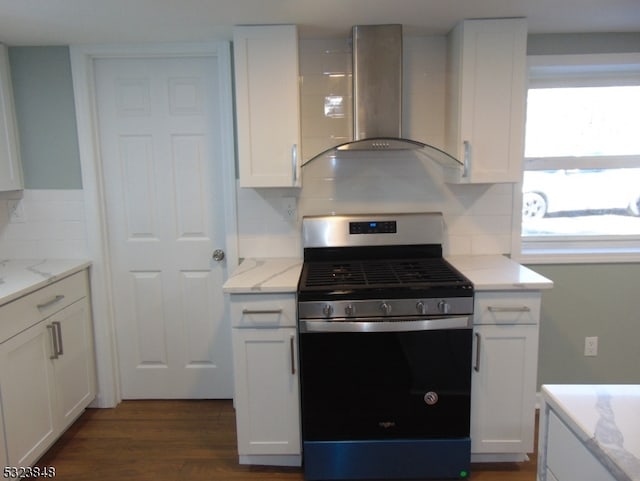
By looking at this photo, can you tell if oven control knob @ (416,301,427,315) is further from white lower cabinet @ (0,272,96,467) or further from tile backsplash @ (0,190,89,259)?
tile backsplash @ (0,190,89,259)

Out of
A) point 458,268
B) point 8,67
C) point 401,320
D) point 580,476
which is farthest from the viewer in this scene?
point 8,67

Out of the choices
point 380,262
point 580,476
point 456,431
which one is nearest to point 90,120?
point 380,262

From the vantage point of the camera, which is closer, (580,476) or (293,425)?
(580,476)

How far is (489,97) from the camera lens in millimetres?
2164

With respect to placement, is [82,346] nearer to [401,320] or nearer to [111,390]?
[111,390]

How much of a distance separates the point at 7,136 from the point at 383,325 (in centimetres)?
222

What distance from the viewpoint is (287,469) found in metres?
2.16

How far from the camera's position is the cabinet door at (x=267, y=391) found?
2.02 meters

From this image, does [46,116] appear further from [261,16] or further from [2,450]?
[2,450]

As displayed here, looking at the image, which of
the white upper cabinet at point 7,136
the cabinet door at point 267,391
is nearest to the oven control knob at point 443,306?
the cabinet door at point 267,391

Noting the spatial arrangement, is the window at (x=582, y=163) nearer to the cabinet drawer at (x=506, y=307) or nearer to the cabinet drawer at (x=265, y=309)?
the cabinet drawer at (x=506, y=307)

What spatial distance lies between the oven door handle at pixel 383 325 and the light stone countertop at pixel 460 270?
0.53 ft

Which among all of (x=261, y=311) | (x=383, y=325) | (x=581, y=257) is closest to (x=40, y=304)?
(x=261, y=311)

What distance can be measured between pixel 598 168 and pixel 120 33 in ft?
8.74
